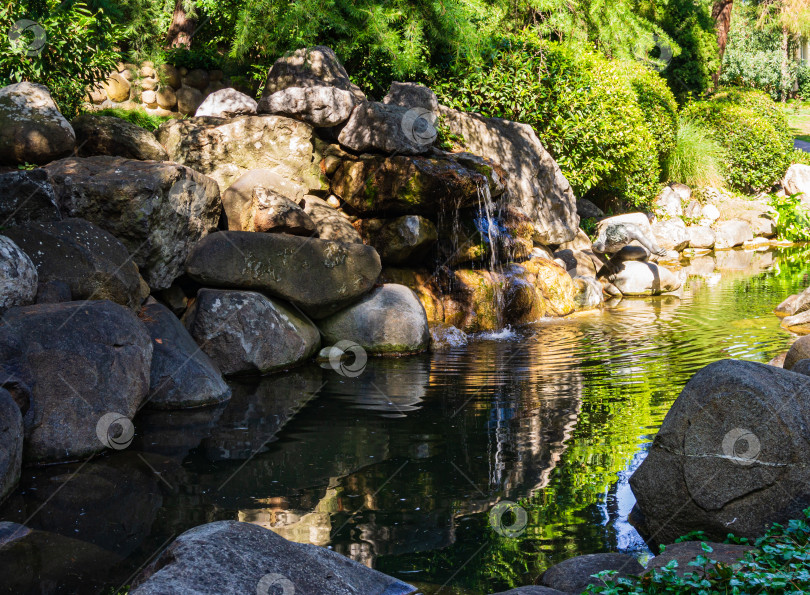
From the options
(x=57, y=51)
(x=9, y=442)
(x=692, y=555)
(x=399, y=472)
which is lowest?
(x=399, y=472)

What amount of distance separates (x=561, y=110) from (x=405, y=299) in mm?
8559

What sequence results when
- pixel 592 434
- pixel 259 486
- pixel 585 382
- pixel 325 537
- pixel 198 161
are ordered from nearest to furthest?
pixel 325 537
pixel 259 486
pixel 592 434
pixel 585 382
pixel 198 161

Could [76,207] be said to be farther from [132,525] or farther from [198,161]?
[132,525]

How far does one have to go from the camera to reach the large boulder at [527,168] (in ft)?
47.9

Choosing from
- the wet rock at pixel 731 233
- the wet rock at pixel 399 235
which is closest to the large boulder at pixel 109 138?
the wet rock at pixel 399 235

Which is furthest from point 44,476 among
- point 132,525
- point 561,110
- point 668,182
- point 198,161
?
point 668,182

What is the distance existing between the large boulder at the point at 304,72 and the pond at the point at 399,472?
559 cm

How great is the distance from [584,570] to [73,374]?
441cm

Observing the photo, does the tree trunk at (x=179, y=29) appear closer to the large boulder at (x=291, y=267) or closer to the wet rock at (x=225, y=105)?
the wet rock at (x=225, y=105)

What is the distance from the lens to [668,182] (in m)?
22.1

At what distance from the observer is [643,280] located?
15.5 metres

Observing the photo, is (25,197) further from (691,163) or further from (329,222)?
(691,163)

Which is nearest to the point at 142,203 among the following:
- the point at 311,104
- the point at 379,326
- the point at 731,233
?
the point at 379,326

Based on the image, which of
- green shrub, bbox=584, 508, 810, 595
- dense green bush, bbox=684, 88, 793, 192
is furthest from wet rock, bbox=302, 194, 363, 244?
dense green bush, bbox=684, 88, 793, 192
